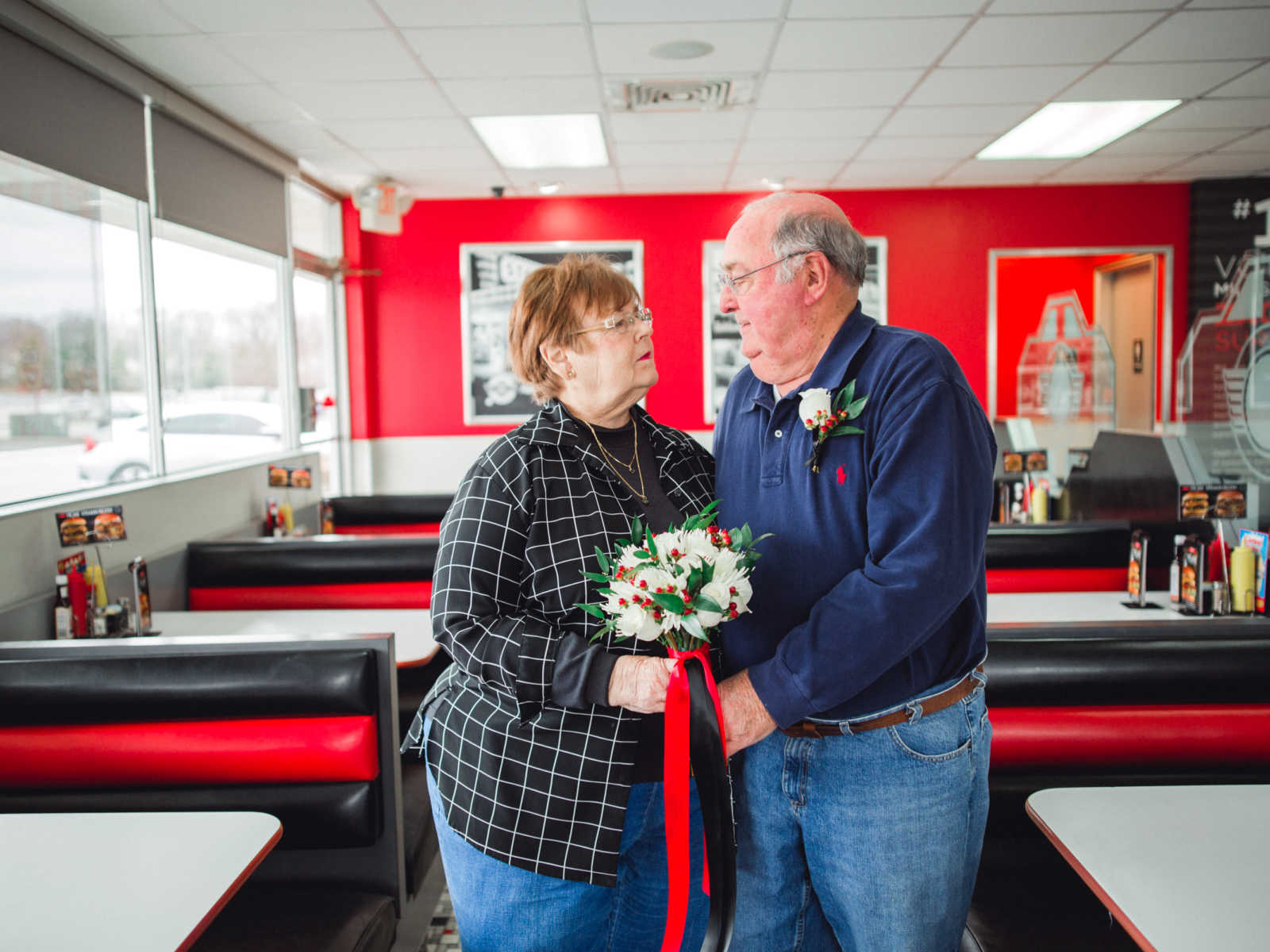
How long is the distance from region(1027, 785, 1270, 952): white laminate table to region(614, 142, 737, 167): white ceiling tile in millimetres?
5046

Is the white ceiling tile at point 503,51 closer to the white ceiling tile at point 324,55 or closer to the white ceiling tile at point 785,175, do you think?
the white ceiling tile at point 324,55

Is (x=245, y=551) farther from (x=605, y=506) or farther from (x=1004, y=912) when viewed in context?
(x=1004, y=912)

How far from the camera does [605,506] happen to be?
1.57 meters

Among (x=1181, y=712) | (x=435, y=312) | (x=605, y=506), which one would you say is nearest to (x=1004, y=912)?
(x=1181, y=712)

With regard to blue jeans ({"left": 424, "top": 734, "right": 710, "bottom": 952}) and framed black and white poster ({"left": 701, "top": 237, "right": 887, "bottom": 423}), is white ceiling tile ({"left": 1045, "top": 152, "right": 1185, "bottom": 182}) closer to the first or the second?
framed black and white poster ({"left": 701, "top": 237, "right": 887, "bottom": 423})

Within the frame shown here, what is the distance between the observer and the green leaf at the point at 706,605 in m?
1.30

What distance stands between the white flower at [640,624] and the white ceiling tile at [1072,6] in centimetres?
355

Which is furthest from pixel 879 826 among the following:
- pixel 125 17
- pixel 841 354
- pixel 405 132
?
pixel 405 132

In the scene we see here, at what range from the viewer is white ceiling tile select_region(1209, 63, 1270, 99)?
468cm

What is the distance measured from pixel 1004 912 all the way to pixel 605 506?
4.06 feet

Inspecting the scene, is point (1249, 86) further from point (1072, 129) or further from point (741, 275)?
point (741, 275)

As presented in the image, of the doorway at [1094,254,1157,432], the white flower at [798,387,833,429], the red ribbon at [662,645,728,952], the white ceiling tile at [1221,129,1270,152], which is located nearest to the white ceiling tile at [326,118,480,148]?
the white flower at [798,387,833,429]

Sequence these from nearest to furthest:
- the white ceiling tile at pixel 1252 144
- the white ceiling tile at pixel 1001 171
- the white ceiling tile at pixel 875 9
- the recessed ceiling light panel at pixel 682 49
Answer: the white ceiling tile at pixel 875 9 < the recessed ceiling light panel at pixel 682 49 < the white ceiling tile at pixel 1252 144 < the white ceiling tile at pixel 1001 171

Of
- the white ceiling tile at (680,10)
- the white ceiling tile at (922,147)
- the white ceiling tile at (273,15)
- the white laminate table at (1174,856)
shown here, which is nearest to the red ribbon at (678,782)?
the white laminate table at (1174,856)
